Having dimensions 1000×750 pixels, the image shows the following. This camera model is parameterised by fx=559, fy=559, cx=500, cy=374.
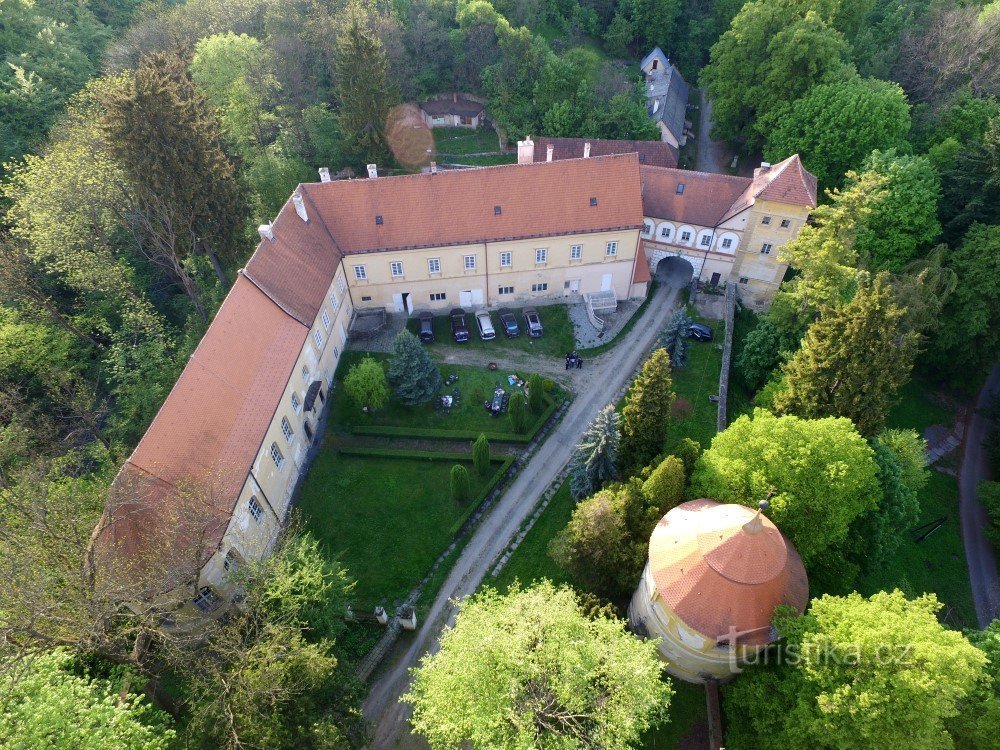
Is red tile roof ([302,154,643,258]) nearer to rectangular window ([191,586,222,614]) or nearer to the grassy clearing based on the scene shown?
the grassy clearing

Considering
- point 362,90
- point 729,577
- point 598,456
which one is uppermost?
point 362,90

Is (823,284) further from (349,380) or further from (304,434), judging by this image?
(304,434)

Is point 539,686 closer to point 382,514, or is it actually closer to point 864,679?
point 864,679

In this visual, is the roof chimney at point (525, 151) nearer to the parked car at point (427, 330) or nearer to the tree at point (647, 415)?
the parked car at point (427, 330)

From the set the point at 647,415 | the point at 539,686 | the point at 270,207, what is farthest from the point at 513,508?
the point at 270,207

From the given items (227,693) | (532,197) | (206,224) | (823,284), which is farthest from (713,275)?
(227,693)
